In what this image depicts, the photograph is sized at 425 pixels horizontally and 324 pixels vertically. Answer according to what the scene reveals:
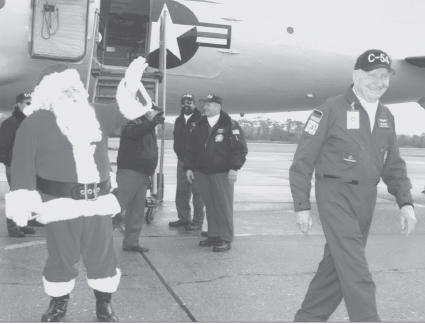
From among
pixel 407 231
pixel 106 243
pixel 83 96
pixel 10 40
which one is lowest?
pixel 106 243

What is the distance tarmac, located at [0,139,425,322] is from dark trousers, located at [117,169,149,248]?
18 cm

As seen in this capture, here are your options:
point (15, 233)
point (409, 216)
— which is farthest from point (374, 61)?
point (15, 233)

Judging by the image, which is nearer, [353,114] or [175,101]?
[353,114]

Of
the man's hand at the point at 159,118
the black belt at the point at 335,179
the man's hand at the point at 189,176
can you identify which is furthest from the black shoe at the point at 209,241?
the black belt at the point at 335,179

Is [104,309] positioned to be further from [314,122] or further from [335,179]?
[314,122]

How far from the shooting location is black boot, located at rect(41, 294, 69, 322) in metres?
3.24

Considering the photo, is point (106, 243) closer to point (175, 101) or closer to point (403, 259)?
point (403, 259)

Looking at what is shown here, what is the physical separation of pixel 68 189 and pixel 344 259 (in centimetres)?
175

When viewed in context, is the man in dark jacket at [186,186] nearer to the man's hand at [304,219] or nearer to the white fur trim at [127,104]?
the white fur trim at [127,104]

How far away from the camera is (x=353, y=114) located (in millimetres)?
3059

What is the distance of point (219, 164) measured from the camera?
18.4ft

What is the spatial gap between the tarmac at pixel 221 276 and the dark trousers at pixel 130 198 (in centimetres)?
18

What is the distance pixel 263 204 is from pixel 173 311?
17.4 ft

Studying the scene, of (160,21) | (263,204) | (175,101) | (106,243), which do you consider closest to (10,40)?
(160,21)
